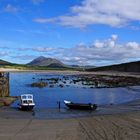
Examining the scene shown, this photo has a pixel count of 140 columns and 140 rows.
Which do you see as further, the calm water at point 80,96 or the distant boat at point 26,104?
the calm water at point 80,96

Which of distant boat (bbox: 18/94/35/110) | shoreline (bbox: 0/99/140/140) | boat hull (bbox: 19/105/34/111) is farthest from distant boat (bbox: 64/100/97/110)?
shoreline (bbox: 0/99/140/140)

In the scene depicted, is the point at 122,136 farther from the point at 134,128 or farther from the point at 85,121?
the point at 85,121

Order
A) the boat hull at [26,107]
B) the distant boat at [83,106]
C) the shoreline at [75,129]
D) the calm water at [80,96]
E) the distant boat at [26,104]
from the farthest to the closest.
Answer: the calm water at [80,96], the distant boat at [83,106], the distant boat at [26,104], the boat hull at [26,107], the shoreline at [75,129]

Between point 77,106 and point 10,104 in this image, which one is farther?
point 10,104

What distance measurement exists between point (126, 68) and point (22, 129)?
550ft

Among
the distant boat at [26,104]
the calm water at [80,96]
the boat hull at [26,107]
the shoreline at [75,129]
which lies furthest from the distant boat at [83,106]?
the shoreline at [75,129]

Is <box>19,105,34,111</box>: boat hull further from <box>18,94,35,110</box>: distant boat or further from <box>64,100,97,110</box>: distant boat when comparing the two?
<box>64,100,97,110</box>: distant boat

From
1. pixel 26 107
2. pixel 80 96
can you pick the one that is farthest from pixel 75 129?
pixel 80 96

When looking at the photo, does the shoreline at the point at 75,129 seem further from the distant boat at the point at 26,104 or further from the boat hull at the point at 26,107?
the distant boat at the point at 26,104

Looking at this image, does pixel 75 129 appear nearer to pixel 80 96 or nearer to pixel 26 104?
pixel 26 104

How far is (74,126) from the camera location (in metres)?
35.5

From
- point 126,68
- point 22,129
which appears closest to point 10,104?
point 22,129

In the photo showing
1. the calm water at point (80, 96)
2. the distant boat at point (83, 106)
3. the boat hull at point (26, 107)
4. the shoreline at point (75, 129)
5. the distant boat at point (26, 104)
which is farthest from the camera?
the calm water at point (80, 96)

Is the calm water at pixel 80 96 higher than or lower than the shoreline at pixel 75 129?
higher
